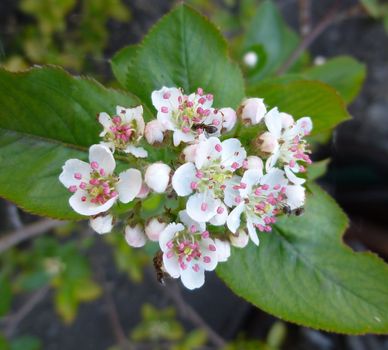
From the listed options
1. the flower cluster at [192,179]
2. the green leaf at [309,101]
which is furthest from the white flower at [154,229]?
the green leaf at [309,101]

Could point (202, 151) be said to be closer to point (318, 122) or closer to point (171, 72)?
point (171, 72)

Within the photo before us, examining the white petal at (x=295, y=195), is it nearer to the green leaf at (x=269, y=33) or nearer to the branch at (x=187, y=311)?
the green leaf at (x=269, y=33)

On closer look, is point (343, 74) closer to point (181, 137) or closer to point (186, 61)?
point (186, 61)

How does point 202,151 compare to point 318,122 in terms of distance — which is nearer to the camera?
point 202,151

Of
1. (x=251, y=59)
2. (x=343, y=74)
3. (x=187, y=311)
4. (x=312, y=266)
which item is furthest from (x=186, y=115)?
(x=187, y=311)

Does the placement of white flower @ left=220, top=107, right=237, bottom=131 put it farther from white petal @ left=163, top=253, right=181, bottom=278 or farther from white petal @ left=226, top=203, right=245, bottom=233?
white petal @ left=163, top=253, right=181, bottom=278

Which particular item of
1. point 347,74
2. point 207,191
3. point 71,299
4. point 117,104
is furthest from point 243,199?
point 71,299
